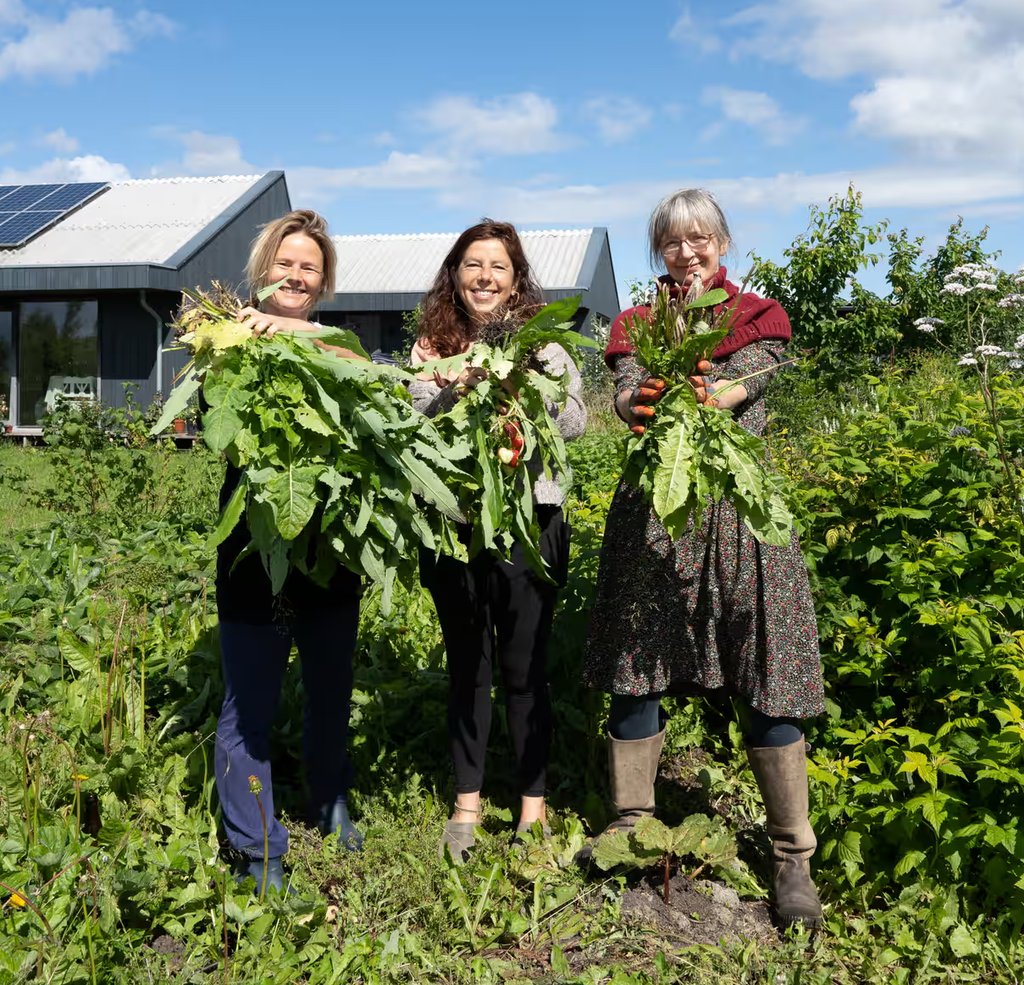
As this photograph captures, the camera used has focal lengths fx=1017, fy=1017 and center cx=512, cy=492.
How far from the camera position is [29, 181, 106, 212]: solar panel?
54.6 feet

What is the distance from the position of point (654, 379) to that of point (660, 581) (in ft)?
1.84

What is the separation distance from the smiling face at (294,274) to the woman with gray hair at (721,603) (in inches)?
33.5

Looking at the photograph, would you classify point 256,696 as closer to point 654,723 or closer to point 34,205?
point 654,723

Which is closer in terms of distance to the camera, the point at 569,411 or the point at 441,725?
the point at 569,411

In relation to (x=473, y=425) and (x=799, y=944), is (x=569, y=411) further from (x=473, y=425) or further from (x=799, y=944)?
(x=799, y=944)

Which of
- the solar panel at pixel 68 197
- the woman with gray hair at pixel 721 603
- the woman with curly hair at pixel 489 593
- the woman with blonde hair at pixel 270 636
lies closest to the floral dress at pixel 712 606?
the woman with gray hair at pixel 721 603

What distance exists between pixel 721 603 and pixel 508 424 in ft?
2.35

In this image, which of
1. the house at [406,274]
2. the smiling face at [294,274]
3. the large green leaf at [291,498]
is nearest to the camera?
the large green leaf at [291,498]

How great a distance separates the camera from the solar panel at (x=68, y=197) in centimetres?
1664

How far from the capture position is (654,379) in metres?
2.45

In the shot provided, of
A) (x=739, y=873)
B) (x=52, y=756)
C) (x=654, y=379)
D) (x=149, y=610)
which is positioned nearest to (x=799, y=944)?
(x=739, y=873)

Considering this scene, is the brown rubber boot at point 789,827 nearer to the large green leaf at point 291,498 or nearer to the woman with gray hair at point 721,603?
the woman with gray hair at point 721,603

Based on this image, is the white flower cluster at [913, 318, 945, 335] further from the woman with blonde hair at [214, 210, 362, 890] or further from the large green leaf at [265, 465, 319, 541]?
the large green leaf at [265, 465, 319, 541]

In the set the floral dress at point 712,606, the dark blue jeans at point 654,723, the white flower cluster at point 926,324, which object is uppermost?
the white flower cluster at point 926,324
